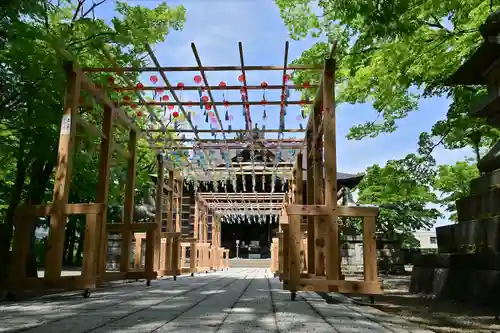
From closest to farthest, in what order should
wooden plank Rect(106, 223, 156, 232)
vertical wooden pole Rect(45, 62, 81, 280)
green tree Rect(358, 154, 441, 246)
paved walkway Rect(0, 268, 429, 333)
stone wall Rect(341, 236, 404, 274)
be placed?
paved walkway Rect(0, 268, 429, 333)
vertical wooden pole Rect(45, 62, 81, 280)
wooden plank Rect(106, 223, 156, 232)
stone wall Rect(341, 236, 404, 274)
green tree Rect(358, 154, 441, 246)

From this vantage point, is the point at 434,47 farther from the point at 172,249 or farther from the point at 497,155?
the point at 172,249

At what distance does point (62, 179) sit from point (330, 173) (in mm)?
3109

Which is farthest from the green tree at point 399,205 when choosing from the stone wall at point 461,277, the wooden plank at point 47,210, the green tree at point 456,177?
the wooden plank at point 47,210

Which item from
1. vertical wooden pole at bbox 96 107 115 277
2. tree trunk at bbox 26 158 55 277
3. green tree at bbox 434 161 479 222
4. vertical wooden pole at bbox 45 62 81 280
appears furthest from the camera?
green tree at bbox 434 161 479 222

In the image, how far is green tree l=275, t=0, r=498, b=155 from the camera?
22.1 ft

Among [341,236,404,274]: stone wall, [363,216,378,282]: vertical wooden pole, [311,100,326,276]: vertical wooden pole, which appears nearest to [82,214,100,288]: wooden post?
[311,100,326,276]: vertical wooden pole

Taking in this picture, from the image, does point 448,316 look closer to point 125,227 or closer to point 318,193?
point 318,193

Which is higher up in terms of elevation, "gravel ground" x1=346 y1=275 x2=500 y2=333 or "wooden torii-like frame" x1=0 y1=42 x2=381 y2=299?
"wooden torii-like frame" x1=0 y1=42 x2=381 y2=299

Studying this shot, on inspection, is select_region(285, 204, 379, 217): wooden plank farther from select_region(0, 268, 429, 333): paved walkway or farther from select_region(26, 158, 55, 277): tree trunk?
select_region(26, 158, 55, 277): tree trunk

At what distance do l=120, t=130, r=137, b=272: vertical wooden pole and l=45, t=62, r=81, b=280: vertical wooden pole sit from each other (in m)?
2.09

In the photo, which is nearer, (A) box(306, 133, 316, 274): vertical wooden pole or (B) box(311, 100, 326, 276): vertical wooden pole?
(B) box(311, 100, 326, 276): vertical wooden pole

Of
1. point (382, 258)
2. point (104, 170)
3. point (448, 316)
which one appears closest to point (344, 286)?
point (448, 316)

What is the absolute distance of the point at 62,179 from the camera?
4.76m

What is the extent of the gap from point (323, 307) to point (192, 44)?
3.56 metres
